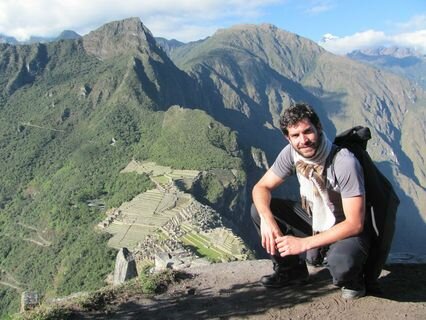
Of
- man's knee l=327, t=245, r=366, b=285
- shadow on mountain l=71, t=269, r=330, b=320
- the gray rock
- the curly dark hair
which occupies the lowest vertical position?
the gray rock

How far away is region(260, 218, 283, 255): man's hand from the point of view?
5291 mm

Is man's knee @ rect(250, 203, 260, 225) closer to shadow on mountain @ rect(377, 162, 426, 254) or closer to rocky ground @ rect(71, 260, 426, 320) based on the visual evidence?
rocky ground @ rect(71, 260, 426, 320)

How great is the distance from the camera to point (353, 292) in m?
5.40

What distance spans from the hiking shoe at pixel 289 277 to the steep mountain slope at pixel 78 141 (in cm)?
3750

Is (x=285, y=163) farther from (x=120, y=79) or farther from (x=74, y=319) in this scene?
(x=120, y=79)

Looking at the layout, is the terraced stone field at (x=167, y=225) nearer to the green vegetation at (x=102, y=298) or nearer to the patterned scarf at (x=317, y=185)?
the green vegetation at (x=102, y=298)

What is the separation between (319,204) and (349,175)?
2.15 ft

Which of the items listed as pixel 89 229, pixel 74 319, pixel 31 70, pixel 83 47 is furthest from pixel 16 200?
pixel 74 319

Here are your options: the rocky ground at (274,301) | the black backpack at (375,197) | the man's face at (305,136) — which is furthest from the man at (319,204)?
the rocky ground at (274,301)

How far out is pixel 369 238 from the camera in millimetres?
5000

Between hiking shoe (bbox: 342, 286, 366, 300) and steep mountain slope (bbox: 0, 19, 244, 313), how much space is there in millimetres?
38312

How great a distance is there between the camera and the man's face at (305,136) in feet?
15.6

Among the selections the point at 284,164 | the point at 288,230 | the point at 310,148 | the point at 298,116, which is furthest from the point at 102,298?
the point at 298,116

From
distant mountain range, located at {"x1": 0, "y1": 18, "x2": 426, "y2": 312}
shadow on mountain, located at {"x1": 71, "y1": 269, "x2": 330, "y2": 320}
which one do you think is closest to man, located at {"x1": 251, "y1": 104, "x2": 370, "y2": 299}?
shadow on mountain, located at {"x1": 71, "y1": 269, "x2": 330, "y2": 320}
